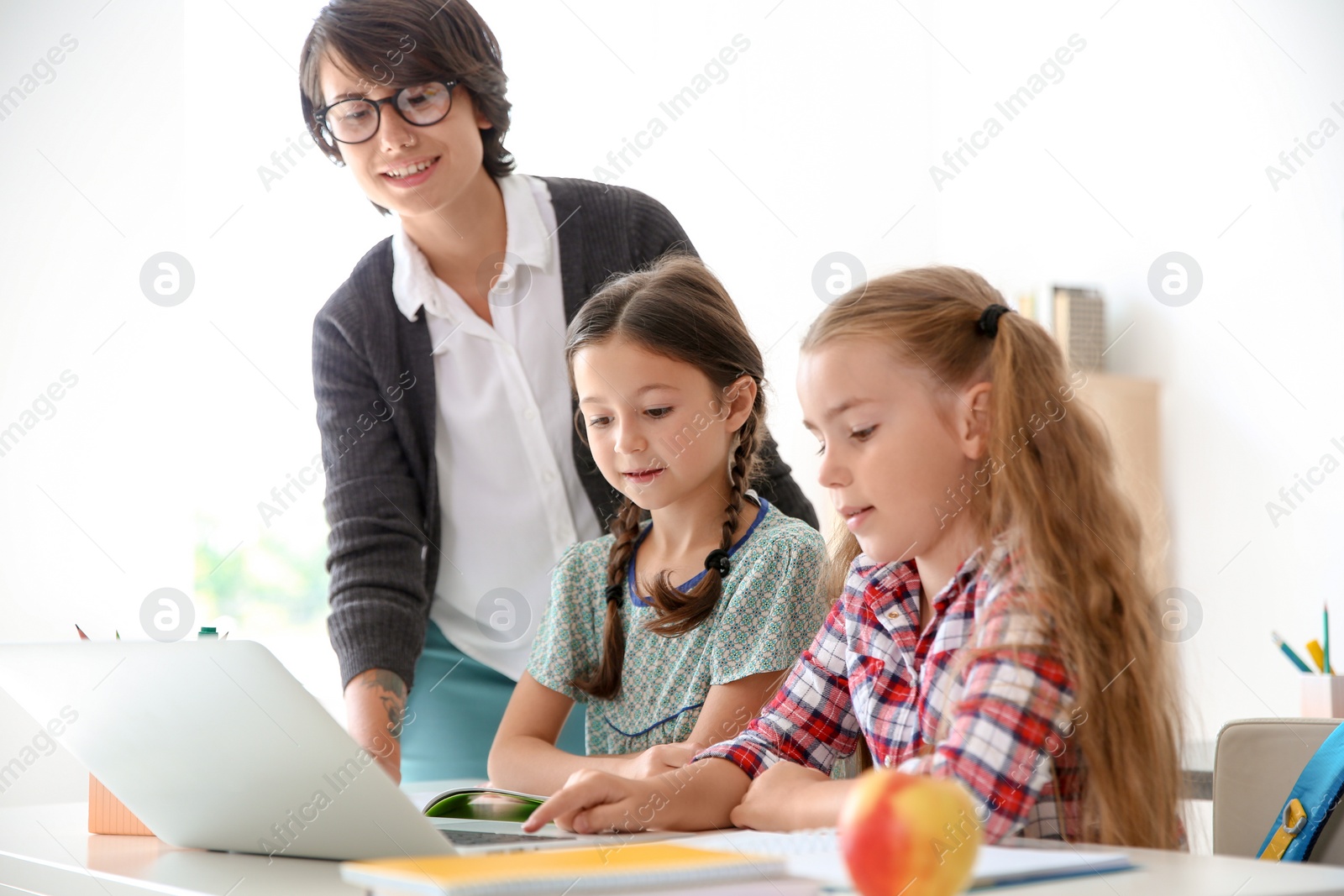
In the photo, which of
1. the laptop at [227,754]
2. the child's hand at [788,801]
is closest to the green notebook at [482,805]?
the laptop at [227,754]

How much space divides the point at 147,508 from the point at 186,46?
1.08 meters

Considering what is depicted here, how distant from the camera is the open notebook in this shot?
58 cm

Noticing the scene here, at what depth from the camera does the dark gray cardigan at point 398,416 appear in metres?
1.54

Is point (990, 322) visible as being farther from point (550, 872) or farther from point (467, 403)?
point (467, 403)

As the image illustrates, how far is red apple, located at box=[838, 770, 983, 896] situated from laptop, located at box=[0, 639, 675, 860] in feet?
0.85

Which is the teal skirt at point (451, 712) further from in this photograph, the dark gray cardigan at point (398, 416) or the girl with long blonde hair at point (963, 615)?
the girl with long blonde hair at point (963, 615)

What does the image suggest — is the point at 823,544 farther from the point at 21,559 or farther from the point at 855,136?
the point at 855,136

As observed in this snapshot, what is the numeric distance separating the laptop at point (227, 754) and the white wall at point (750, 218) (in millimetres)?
1329

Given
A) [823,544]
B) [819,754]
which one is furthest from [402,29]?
[819,754]

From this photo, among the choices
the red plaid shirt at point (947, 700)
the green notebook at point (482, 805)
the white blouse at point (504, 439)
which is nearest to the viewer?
the red plaid shirt at point (947, 700)

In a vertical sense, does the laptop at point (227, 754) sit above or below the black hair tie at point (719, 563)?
below

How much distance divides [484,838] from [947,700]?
360mm

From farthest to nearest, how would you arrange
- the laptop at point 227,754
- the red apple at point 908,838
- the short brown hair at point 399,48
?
the short brown hair at point 399,48, the laptop at point 227,754, the red apple at point 908,838

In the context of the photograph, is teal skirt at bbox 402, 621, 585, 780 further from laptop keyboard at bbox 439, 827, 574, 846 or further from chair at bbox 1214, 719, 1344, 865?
chair at bbox 1214, 719, 1344, 865
